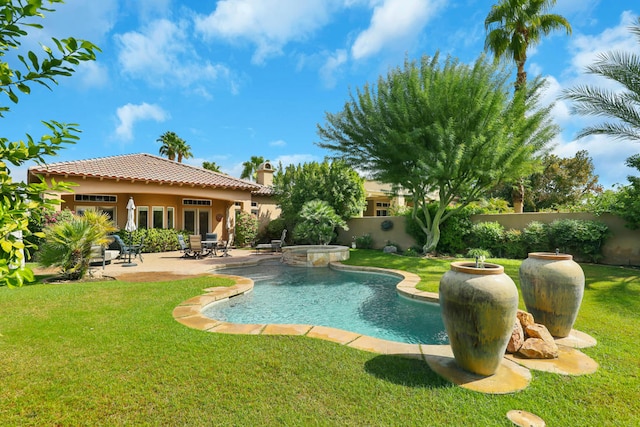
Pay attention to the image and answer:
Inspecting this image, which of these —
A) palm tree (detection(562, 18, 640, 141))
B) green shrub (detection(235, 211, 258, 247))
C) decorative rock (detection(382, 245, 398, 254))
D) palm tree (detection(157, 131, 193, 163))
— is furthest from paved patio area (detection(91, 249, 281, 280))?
palm tree (detection(157, 131, 193, 163))

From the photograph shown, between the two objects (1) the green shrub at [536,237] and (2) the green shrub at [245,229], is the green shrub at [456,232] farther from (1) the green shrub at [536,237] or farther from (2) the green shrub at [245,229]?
(2) the green shrub at [245,229]

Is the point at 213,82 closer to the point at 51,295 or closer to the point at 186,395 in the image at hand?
the point at 51,295

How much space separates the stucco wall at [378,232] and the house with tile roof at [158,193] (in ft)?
21.0

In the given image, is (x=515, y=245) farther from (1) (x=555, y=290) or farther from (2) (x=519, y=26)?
(2) (x=519, y=26)

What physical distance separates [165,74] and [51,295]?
364 inches

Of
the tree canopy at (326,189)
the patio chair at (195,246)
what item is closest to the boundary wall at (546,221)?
the tree canopy at (326,189)

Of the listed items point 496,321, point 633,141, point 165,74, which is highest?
point 165,74

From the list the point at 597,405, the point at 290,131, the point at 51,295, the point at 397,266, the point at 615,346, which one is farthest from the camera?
the point at 290,131

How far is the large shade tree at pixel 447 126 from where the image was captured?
1262 cm


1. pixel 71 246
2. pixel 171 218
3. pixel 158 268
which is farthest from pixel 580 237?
pixel 171 218

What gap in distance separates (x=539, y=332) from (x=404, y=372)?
7.21ft

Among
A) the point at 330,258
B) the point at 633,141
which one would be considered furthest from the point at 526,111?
the point at 330,258

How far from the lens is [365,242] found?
19.2 meters

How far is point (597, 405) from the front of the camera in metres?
3.19
